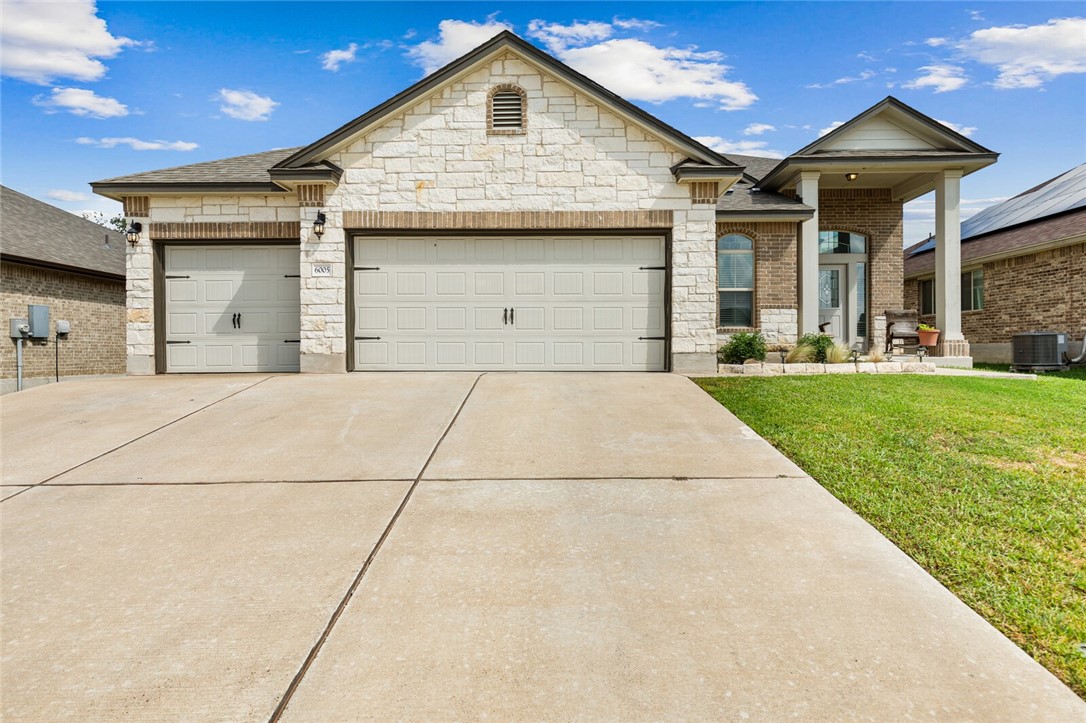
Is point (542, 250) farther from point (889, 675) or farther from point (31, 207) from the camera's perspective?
point (31, 207)

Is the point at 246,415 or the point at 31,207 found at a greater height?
the point at 31,207

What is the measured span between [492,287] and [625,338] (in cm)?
248

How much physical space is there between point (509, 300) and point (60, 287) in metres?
13.8

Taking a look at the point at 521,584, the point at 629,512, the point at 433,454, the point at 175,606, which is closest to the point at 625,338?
the point at 433,454

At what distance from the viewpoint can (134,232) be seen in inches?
443

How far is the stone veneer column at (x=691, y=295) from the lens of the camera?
1077cm

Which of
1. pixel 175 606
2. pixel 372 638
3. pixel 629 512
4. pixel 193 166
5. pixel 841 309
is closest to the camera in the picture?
pixel 372 638

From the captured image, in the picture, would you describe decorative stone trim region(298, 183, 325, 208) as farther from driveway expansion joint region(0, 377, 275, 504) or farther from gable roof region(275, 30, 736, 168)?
driveway expansion joint region(0, 377, 275, 504)

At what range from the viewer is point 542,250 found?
36.0ft

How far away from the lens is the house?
35.2 ft

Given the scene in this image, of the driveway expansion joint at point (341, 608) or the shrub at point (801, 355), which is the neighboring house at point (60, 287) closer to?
the driveway expansion joint at point (341, 608)

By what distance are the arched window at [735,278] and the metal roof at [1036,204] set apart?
10294mm

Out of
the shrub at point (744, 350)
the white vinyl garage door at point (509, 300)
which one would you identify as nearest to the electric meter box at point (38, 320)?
the white vinyl garage door at point (509, 300)

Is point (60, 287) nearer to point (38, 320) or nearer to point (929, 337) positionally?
point (38, 320)
